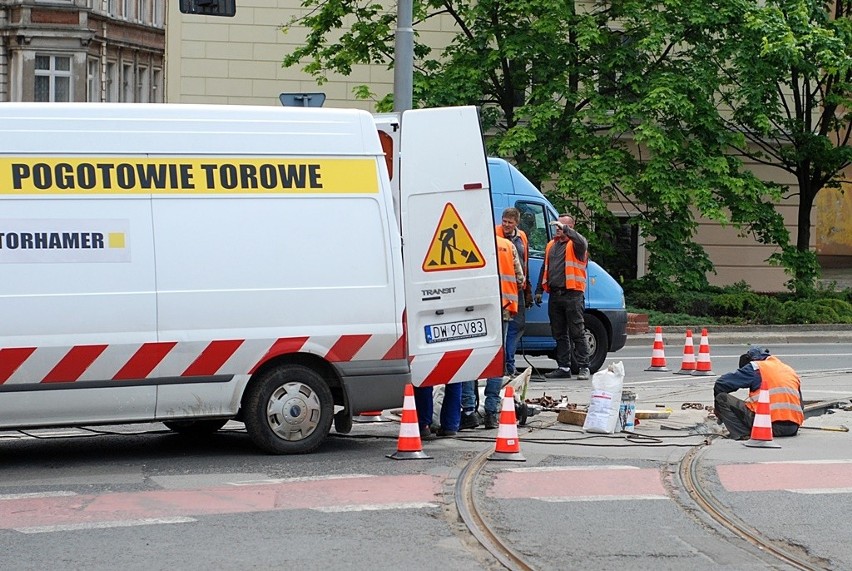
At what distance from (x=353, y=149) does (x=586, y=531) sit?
3.78 m

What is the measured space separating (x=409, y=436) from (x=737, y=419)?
3060 mm

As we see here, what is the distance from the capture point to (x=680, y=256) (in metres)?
27.5

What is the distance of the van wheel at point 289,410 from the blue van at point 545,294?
21.7ft

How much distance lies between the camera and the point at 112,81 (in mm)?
51219

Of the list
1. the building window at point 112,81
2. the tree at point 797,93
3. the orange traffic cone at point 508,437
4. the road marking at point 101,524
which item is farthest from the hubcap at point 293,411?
the building window at point 112,81

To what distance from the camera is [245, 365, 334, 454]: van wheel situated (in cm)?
1059

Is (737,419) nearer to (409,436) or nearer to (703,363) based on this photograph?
(409,436)

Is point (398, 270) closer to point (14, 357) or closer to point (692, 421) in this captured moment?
point (14, 357)

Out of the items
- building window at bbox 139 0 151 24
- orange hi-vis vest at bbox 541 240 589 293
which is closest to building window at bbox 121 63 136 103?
building window at bbox 139 0 151 24

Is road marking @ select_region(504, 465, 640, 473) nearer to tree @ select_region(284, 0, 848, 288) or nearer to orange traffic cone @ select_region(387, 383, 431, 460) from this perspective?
orange traffic cone @ select_region(387, 383, 431, 460)

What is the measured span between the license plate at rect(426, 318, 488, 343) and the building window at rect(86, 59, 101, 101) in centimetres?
4029

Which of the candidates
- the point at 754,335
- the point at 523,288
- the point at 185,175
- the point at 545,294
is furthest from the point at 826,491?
the point at 754,335

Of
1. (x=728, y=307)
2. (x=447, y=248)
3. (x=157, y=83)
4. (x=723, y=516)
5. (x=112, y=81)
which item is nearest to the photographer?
(x=723, y=516)

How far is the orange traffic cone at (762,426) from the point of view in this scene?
457 inches
